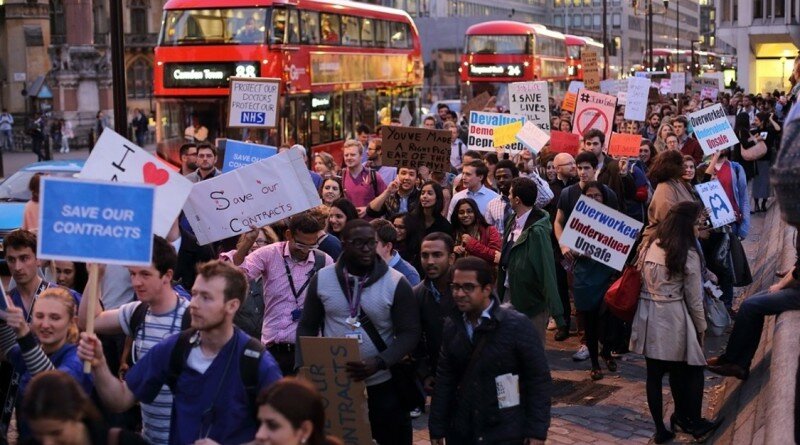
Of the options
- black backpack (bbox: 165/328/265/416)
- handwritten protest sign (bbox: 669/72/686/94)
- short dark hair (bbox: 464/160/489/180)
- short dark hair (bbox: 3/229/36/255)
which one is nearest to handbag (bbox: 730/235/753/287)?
short dark hair (bbox: 464/160/489/180)

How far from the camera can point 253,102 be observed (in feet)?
46.3

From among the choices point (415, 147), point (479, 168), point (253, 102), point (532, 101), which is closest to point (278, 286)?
point (479, 168)

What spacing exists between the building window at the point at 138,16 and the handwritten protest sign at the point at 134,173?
61.6 meters

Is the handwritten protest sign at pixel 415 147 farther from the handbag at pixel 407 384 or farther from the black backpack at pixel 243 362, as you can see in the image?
the black backpack at pixel 243 362

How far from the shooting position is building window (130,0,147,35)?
6688 cm

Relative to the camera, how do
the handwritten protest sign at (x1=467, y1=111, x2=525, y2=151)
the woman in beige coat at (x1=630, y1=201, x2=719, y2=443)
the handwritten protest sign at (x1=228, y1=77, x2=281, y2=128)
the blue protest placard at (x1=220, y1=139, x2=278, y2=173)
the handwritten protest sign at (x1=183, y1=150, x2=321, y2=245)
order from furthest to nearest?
the handwritten protest sign at (x1=467, y1=111, x2=525, y2=151) < the handwritten protest sign at (x1=228, y1=77, x2=281, y2=128) < the blue protest placard at (x1=220, y1=139, x2=278, y2=173) < the handwritten protest sign at (x1=183, y1=150, x2=321, y2=245) < the woman in beige coat at (x1=630, y1=201, x2=719, y2=443)

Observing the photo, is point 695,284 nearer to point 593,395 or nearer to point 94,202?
point 593,395

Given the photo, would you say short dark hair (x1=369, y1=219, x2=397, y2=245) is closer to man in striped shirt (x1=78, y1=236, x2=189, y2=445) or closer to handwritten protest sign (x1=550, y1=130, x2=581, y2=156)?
man in striped shirt (x1=78, y1=236, x2=189, y2=445)

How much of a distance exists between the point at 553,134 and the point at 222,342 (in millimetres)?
11291

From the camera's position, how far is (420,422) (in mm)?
9016

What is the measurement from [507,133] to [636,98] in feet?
18.3

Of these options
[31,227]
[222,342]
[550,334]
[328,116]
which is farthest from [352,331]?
[328,116]

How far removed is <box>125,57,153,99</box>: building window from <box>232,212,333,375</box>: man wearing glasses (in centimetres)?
5736

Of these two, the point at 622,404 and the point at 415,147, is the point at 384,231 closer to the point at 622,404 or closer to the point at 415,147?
the point at 622,404
